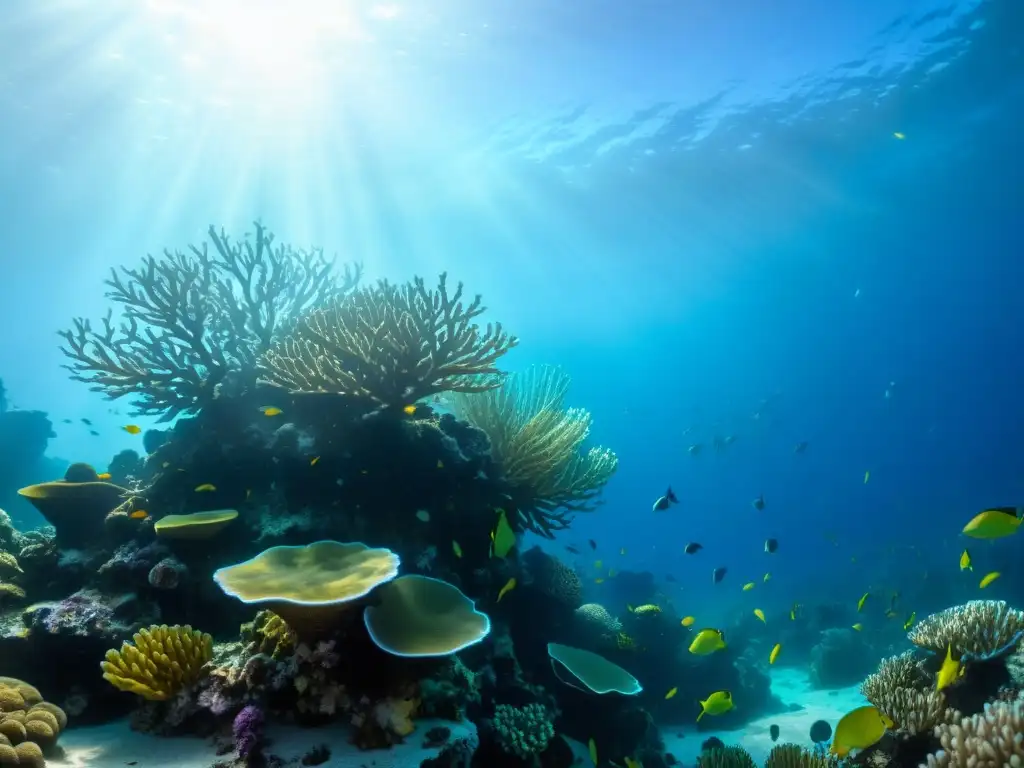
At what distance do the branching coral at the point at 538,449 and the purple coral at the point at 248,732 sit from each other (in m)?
3.83

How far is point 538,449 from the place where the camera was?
23.7ft

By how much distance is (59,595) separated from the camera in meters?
5.81

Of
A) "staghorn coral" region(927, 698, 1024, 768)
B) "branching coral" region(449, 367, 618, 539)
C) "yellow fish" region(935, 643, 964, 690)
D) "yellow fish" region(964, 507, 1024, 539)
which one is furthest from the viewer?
"branching coral" region(449, 367, 618, 539)

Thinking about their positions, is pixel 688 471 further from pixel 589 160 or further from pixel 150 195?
pixel 150 195

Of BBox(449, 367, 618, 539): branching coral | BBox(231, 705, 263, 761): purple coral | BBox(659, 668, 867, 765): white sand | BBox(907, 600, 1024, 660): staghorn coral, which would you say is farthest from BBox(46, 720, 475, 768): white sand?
BBox(659, 668, 867, 765): white sand

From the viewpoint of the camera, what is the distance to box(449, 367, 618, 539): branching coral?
7242 millimetres

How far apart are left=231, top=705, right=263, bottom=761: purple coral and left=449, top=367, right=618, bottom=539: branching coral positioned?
3.83 metres

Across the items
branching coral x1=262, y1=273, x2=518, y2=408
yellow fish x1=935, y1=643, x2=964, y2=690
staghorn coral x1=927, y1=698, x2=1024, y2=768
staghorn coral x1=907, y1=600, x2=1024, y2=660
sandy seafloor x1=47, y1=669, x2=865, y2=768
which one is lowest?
sandy seafloor x1=47, y1=669, x2=865, y2=768

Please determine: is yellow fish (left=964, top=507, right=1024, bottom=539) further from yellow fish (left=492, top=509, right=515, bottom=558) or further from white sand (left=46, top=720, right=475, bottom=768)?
white sand (left=46, top=720, right=475, bottom=768)

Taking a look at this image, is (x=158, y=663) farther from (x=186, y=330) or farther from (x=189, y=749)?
(x=186, y=330)

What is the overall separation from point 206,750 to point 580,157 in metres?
31.4

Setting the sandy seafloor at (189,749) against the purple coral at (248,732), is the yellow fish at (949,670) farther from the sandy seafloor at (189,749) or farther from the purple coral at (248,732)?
the purple coral at (248,732)

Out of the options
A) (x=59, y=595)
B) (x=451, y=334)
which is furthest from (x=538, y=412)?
(x=59, y=595)

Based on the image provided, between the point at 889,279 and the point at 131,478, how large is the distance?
262 feet
